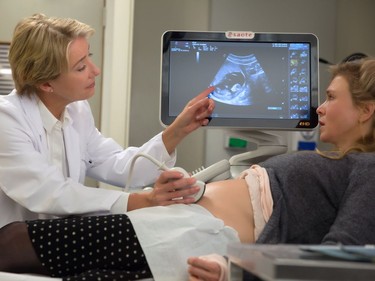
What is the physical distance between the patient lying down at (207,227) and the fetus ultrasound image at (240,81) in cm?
49

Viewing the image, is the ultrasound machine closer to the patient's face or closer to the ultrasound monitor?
the ultrasound monitor

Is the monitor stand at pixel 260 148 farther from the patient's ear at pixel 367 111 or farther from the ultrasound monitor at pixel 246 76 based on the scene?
the patient's ear at pixel 367 111

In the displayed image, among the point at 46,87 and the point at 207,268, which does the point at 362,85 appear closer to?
the point at 207,268

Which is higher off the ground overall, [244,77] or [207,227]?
[244,77]

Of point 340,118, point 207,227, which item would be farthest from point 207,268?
point 340,118

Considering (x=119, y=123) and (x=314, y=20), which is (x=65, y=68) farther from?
(x=314, y=20)

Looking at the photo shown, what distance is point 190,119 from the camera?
6.49 ft

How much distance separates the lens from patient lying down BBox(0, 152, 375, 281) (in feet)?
4.53

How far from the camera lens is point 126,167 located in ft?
6.81

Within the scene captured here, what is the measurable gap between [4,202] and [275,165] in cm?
80

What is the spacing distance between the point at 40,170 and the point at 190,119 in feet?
1.78

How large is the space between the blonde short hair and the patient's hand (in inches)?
33.7

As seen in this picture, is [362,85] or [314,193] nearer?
[314,193]

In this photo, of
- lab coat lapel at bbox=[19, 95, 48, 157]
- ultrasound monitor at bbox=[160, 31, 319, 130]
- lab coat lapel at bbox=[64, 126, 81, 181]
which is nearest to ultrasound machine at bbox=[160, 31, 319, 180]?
ultrasound monitor at bbox=[160, 31, 319, 130]
